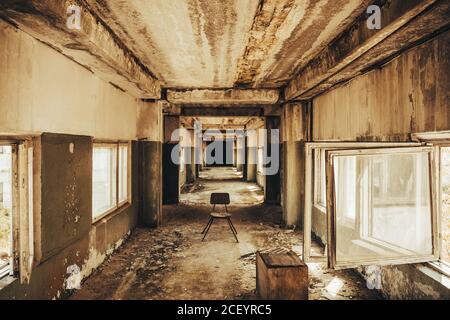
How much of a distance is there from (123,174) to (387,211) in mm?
4943

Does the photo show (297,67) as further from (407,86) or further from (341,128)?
(407,86)

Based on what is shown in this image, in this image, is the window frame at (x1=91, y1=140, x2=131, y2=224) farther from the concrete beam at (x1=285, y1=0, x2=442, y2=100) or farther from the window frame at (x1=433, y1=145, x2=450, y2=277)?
the window frame at (x1=433, y1=145, x2=450, y2=277)

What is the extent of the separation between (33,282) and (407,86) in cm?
447

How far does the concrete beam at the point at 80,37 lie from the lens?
8.19ft

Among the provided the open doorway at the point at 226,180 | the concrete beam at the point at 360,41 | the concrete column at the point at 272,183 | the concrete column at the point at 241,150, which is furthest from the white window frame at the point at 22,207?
the concrete column at the point at 241,150

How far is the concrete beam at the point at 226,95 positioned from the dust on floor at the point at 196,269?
3.03m

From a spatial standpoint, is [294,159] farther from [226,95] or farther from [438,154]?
[438,154]

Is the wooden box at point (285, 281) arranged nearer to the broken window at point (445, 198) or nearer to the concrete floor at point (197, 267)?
the concrete floor at point (197, 267)

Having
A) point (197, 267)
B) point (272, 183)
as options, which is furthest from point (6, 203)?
point (272, 183)

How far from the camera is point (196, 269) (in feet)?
16.1

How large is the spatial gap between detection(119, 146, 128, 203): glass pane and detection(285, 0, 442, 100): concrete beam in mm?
3791

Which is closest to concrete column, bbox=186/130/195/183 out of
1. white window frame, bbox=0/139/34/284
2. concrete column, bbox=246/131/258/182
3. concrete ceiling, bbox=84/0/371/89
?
concrete column, bbox=246/131/258/182

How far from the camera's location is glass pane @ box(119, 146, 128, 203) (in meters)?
6.36

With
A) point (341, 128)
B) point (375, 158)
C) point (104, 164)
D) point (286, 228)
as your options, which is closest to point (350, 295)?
point (375, 158)
